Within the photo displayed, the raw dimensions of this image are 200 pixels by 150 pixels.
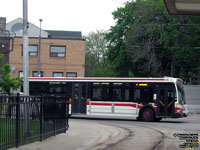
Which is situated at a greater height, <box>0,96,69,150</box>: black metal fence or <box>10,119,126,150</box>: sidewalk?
<box>0,96,69,150</box>: black metal fence

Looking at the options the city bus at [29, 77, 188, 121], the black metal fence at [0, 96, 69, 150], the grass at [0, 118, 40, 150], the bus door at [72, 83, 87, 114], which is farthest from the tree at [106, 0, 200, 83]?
the grass at [0, 118, 40, 150]

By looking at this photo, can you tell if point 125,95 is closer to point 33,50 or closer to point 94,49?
point 33,50

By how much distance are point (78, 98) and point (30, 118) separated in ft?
48.3

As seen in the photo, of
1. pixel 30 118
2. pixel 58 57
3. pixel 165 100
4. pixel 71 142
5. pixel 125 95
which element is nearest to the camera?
pixel 30 118

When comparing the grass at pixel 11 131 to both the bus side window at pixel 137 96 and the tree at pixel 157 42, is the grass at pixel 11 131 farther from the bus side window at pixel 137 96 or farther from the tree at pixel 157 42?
the tree at pixel 157 42

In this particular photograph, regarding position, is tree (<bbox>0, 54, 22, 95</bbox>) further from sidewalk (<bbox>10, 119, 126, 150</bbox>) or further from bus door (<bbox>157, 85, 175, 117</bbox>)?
bus door (<bbox>157, 85, 175, 117</bbox>)

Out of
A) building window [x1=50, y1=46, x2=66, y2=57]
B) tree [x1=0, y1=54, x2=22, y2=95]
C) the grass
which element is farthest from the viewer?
building window [x1=50, y1=46, x2=66, y2=57]

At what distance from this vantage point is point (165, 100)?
2584 centimetres

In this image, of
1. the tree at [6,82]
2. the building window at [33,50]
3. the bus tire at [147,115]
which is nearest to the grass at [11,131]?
the tree at [6,82]

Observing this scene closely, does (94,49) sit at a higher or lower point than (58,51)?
higher

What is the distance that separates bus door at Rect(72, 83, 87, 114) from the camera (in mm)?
27875

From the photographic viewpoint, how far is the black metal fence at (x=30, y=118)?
1132 centimetres

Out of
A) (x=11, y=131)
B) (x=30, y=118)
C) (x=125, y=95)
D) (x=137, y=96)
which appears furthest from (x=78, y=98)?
(x=11, y=131)

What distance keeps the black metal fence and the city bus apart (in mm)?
9928
